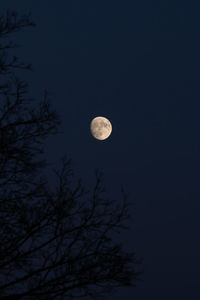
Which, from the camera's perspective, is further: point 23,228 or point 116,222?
point 116,222

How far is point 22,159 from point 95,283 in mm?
2112

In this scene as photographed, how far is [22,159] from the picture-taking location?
651cm

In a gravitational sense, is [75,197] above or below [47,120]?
below

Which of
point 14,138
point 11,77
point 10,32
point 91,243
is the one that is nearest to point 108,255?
point 91,243

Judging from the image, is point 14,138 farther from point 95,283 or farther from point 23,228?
point 95,283

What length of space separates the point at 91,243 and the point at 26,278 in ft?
3.64

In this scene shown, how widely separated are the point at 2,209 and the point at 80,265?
1.39 metres

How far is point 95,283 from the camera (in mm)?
6469

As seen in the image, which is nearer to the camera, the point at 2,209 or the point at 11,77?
the point at 2,209

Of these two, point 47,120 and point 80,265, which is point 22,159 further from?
point 80,265

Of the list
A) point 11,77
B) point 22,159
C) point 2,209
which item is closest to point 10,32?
point 11,77

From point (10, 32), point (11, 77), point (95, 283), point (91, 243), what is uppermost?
point (10, 32)

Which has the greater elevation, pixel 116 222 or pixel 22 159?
pixel 22 159

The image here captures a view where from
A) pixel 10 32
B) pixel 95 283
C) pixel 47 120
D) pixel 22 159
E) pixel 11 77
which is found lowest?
pixel 95 283
